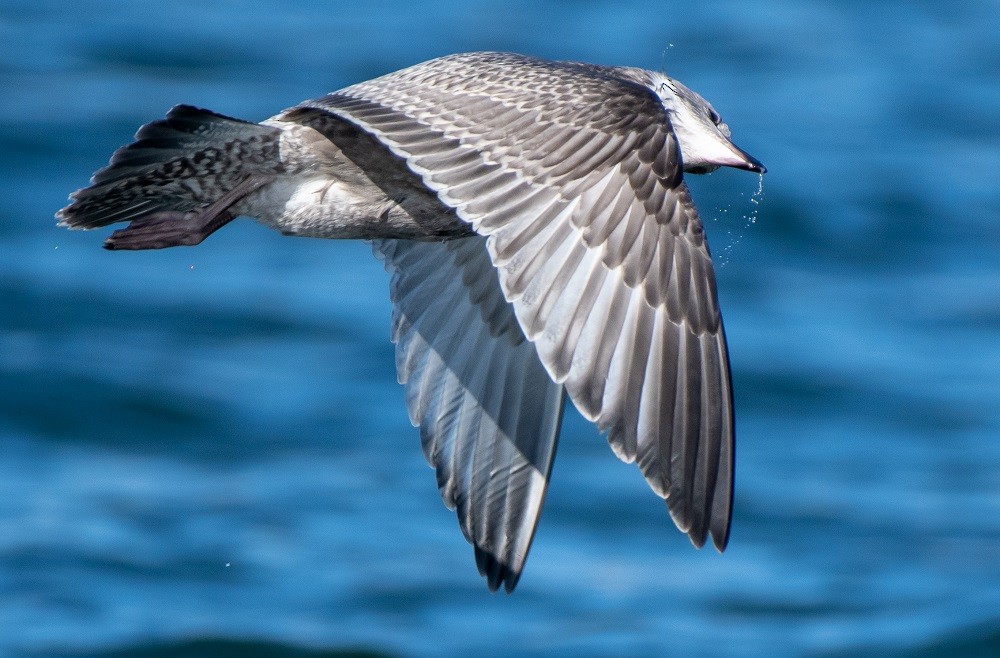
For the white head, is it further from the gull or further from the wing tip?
the wing tip

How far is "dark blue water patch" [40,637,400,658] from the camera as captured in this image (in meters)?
9.36

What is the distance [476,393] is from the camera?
5.90 m

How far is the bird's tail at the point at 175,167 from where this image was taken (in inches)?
205

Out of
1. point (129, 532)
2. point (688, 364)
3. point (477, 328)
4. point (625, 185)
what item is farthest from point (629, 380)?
point (129, 532)

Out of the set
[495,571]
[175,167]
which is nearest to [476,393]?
[495,571]

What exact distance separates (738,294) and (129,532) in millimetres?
4611

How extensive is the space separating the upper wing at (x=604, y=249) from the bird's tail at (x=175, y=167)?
1.24 ft

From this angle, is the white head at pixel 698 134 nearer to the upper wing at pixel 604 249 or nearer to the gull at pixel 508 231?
the gull at pixel 508 231

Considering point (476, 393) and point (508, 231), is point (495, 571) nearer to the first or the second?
point (476, 393)

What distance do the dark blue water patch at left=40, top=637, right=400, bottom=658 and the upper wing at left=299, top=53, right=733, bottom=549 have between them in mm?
4855

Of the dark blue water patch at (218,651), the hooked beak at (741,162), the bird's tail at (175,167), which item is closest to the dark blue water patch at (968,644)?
the dark blue water patch at (218,651)

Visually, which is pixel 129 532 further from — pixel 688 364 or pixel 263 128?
pixel 688 364

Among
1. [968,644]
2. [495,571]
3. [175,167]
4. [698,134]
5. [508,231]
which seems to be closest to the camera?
[508,231]

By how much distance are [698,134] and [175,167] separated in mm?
1560
